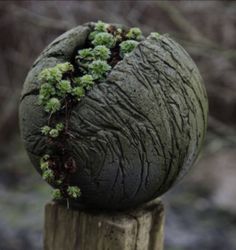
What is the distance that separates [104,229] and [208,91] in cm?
378

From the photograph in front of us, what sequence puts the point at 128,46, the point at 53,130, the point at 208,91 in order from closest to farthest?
the point at 53,130
the point at 128,46
the point at 208,91

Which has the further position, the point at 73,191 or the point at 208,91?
the point at 208,91

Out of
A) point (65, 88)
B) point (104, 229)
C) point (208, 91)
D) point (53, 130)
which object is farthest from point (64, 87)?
point (208, 91)

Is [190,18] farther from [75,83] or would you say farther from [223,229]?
[75,83]

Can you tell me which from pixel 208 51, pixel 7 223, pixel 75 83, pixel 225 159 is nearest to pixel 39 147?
pixel 75 83

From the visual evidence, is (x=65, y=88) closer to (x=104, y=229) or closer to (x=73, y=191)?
(x=73, y=191)

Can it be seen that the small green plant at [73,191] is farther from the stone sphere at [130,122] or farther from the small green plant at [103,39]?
the small green plant at [103,39]

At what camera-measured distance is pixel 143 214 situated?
156cm

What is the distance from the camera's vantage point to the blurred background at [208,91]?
4117 mm

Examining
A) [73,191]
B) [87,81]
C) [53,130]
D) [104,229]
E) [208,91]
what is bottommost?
[208,91]

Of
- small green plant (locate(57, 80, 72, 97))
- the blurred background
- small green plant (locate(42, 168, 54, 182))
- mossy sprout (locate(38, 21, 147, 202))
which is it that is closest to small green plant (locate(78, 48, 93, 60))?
mossy sprout (locate(38, 21, 147, 202))

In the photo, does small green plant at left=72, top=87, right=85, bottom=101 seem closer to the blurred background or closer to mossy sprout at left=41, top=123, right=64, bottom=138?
mossy sprout at left=41, top=123, right=64, bottom=138

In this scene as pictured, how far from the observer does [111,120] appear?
133 centimetres

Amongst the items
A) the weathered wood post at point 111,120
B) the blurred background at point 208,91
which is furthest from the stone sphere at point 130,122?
the blurred background at point 208,91
